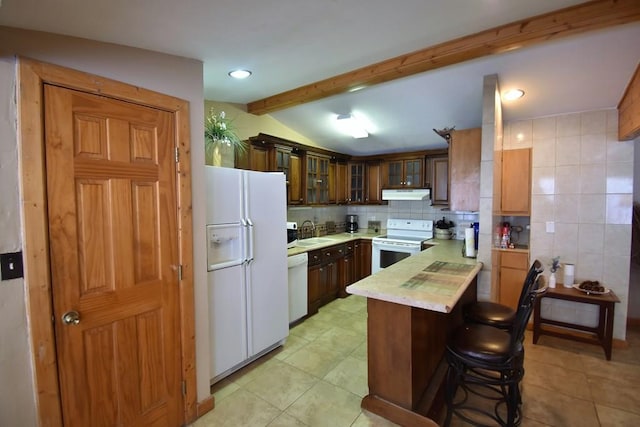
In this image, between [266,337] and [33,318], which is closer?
[33,318]

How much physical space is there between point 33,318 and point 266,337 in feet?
5.80

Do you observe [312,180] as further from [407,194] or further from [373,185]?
[407,194]

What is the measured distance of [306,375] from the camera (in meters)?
2.52

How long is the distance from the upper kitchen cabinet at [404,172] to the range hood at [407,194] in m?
0.09

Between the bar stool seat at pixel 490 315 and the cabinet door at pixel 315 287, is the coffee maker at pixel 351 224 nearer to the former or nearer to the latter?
the cabinet door at pixel 315 287

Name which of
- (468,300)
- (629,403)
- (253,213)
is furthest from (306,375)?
(629,403)

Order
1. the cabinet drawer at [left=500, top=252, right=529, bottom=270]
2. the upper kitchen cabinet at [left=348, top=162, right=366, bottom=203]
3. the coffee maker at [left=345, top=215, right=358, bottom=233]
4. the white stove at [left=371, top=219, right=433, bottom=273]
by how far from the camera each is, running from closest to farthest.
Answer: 1. the cabinet drawer at [left=500, top=252, right=529, bottom=270]
2. the white stove at [left=371, top=219, right=433, bottom=273]
3. the upper kitchen cabinet at [left=348, top=162, right=366, bottom=203]
4. the coffee maker at [left=345, top=215, right=358, bottom=233]

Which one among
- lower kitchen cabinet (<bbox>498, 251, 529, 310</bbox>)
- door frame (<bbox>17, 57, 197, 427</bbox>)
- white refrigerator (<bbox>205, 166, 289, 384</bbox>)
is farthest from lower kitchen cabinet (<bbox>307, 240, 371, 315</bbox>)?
door frame (<bbox>17, 57, 197, 427</bbox>)

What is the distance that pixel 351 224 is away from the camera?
5.39 m

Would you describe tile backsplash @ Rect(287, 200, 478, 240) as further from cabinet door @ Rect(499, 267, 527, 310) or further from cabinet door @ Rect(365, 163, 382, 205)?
cabinet door @ Rect(499, 267, 527, 310)

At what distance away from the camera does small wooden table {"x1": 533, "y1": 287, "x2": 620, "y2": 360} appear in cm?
274

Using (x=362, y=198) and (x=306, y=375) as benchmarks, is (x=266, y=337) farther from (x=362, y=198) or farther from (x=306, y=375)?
(x=362, y=198)

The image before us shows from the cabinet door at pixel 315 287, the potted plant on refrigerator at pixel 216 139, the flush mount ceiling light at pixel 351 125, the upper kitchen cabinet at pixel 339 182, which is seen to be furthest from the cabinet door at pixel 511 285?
the potted plant on refrigerator at pixel 216 139

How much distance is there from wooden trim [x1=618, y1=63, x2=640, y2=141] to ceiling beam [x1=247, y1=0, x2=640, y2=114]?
965 millimetres
